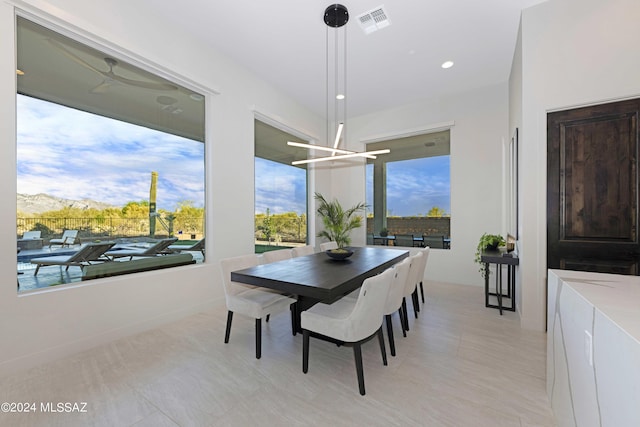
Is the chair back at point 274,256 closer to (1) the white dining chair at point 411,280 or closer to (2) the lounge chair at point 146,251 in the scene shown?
(2) the lounge chair at point 146,251

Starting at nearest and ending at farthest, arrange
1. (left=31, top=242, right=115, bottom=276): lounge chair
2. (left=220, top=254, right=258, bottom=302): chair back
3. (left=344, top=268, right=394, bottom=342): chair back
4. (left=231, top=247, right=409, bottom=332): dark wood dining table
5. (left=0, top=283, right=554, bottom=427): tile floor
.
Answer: (left=0, top=283, right=554, bottom=427): tile floor → (left=344, top=268, right=394, bottom=342): chair back → (left=231, top=247, right=409, bottom=332): dark wood dining table → (left=31, top=242, right=115, bottom=276): lounge chair → (left=220, top=254, right=258, bottom=302): chair back

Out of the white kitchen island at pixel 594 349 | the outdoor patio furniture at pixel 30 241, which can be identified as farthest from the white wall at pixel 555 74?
the outdoor patio furniture at pixel 30 241

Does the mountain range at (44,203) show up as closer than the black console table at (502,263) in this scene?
Yes

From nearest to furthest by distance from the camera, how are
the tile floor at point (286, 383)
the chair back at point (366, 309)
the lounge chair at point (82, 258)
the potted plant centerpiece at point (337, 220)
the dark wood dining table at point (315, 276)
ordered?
the tile floor at point (286, 383)
the chair back at point (366, 309)
the dark wood dining table at point (315, 276)
the lounge chair at point (82, 258)
the potted plant centerpiece at point (337, 220)

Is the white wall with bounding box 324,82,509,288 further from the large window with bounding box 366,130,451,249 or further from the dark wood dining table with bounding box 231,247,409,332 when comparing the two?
the dark wood dining table with bounding box 231,247,409,332

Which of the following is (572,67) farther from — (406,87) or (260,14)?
(260,14)

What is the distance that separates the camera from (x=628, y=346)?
829 millimetres

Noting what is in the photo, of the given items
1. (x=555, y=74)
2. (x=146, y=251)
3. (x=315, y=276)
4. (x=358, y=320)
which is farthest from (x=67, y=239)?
(x=555, y=74)

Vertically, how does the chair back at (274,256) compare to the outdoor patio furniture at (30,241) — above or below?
below

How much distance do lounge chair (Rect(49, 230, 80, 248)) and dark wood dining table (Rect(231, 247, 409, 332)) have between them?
5.41 feet

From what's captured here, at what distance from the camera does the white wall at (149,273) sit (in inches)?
85.4

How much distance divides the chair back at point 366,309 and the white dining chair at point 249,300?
0.83m

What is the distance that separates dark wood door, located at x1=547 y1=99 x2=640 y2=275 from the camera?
258cm

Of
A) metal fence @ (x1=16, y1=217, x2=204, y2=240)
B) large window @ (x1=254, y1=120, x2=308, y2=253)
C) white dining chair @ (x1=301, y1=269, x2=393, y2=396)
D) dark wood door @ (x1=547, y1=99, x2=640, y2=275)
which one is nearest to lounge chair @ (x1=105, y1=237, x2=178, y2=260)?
metal fence @ (x1=16, y1=217, x2=204, y2=240)
